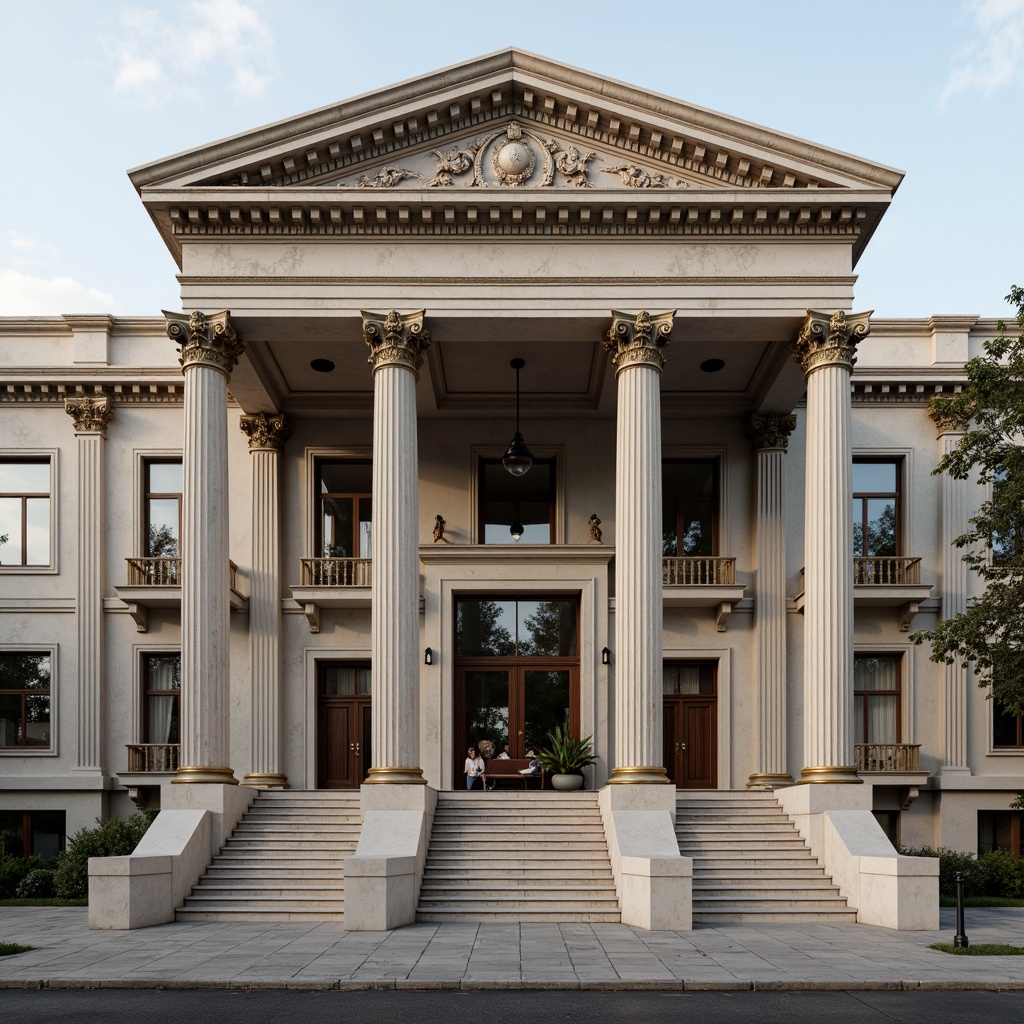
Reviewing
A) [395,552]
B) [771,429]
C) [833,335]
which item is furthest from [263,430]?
[833,335]

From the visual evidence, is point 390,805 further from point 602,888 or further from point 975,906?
point 975,906

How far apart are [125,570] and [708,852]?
1597 cm

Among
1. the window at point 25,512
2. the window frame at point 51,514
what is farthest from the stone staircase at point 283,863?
the window at point 25,512

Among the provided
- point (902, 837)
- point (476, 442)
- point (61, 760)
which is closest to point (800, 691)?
point (902, 837)

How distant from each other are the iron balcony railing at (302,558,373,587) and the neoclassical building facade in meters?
0.10

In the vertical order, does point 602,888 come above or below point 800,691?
below

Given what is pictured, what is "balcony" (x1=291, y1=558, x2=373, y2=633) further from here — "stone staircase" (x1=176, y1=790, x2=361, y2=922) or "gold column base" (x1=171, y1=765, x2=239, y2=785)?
"gold column base" (x1=171, y1=765, x2=239, y2=785)

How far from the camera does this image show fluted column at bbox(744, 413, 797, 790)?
2800 cm

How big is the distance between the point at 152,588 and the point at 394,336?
367 inches

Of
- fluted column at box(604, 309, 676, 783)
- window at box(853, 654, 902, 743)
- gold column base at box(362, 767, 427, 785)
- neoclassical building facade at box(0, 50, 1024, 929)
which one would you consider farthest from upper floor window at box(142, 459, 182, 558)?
window at box(853, 654, 902, 743)

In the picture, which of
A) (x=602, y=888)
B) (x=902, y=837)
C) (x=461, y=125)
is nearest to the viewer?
(x=602, y=888)

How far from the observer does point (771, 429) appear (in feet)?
95.0

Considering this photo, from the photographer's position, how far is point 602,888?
801 inches

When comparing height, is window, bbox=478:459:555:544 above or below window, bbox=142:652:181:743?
above
